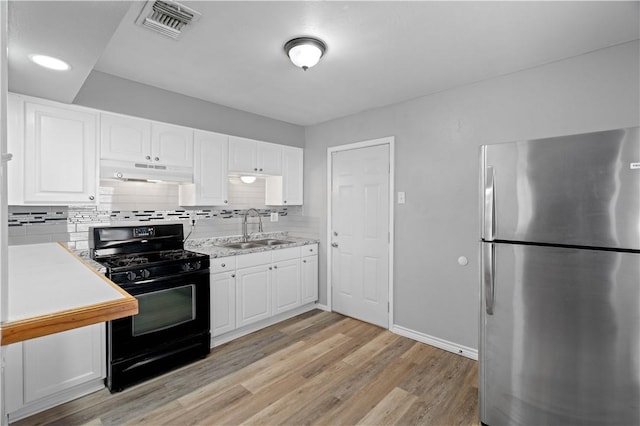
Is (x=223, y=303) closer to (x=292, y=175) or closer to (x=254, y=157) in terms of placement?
(x=254, y=157)

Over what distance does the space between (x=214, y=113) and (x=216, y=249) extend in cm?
149

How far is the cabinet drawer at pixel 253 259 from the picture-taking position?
3.17 m

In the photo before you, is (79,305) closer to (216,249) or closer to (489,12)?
(489,12)

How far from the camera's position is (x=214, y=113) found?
3.42 metres

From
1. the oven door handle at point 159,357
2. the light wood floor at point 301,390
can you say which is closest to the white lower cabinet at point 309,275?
the light wood floor at point 301,390

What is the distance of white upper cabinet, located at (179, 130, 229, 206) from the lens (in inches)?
122

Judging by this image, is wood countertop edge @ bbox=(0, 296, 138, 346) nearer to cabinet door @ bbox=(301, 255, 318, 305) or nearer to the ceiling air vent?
the ceiling air vent

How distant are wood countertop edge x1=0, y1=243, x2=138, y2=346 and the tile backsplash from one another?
7.70 ft

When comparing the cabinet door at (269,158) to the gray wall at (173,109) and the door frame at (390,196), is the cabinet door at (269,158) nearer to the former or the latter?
the gray wall at (173,109)

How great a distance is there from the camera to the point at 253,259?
10.8ft

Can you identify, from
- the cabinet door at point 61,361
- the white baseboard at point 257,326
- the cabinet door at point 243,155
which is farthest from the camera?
the cabinet door at point 243,155

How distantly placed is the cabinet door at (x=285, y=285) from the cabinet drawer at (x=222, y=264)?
21.5 inches

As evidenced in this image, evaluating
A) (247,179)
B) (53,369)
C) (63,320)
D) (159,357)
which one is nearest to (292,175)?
(247,179)

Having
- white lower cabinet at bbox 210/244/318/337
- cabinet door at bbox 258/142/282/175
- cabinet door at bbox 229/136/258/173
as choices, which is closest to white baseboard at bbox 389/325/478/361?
white lower cabinet at bbox 210/244/318/337
